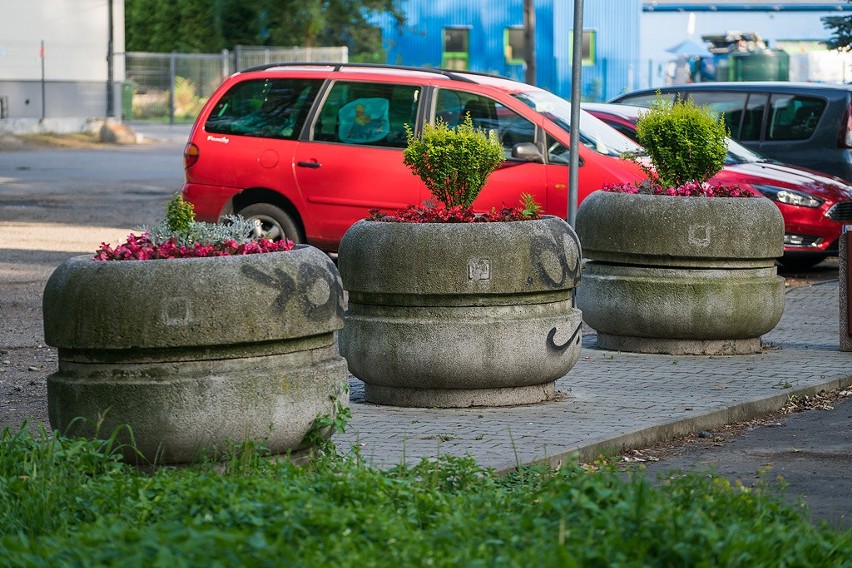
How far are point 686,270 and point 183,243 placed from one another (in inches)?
176

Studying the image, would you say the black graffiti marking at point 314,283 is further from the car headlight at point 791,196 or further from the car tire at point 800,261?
the car tire at point 800,261

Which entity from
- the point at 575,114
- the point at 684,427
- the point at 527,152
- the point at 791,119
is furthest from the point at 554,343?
the point at 791,119

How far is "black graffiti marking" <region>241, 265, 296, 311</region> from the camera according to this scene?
5922 mm

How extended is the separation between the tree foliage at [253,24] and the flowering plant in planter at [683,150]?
46951 mm

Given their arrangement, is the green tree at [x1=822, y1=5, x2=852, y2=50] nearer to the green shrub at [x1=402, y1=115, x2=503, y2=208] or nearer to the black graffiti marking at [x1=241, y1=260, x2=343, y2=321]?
the green shrub at [x1=402, y1=115, x2=503, y2=208]

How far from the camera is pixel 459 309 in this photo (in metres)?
7.89

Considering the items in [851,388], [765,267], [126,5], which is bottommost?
[851,388]

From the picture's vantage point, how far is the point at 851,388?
9.10 m

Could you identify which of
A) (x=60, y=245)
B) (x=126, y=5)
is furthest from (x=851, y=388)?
(x=126, y=5)

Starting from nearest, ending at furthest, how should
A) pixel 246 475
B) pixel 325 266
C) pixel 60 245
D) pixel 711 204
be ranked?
pixel 246 475
pixel 325 266
pixel 711 204
pixel 60 245

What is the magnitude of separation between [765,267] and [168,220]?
4888 mm

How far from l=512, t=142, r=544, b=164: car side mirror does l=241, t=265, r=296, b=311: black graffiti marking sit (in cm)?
726

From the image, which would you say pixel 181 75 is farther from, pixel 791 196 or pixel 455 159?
pixel 455 159

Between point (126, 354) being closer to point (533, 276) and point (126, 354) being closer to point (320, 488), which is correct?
point (320, 488)
